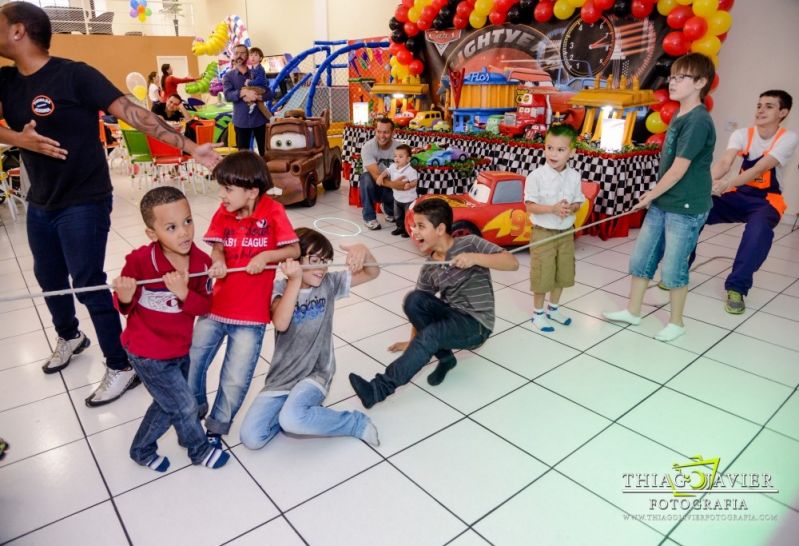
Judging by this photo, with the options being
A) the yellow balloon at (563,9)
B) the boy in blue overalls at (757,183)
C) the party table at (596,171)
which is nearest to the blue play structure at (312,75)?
the yellow balloon at (563,9)

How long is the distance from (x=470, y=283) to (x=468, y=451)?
0.81 m

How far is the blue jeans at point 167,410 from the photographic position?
194 cm

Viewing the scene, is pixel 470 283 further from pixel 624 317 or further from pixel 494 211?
pixel 494 211

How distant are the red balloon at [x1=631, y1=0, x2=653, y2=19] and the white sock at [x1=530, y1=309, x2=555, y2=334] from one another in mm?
4140

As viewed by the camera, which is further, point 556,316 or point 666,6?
point 666,6

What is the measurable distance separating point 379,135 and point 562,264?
9.41 ft

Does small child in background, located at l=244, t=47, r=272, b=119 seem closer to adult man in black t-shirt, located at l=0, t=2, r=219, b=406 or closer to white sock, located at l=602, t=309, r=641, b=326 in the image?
adult man in black t-shirt, located at l=0, t=2, r=219, b=406

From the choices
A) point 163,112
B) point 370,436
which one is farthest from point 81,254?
point 163,112

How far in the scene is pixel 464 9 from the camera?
738cm

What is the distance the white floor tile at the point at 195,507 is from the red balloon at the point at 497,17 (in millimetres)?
6725

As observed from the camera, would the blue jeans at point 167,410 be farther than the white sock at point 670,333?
No

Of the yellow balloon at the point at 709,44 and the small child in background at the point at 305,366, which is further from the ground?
the yellow balloon at the point at 709,44

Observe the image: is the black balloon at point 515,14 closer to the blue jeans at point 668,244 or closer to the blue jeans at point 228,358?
the blue jeans at point 668,244

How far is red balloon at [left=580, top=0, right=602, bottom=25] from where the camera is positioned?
236 inches
